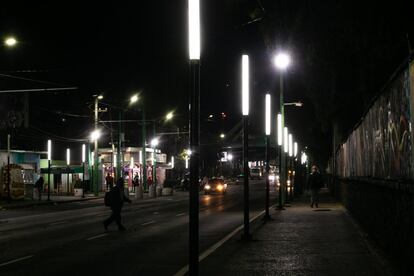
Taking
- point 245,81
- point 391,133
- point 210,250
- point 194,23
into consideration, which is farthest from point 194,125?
point 245,81

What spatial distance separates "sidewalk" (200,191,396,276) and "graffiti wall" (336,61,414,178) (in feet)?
5.58

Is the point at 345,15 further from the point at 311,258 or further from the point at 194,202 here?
the point at 194,202

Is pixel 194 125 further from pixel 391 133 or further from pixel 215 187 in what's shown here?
pixel 215 187

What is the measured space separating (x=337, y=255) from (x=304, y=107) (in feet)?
86.3

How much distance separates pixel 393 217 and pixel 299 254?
10.3 ft

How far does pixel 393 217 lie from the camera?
35.5ft

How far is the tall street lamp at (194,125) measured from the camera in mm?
7551

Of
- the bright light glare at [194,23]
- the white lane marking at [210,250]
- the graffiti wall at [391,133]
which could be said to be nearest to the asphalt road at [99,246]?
the white lane marking at [210,250]

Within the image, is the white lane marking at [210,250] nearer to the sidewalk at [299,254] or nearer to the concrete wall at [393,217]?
the sidewalk at [299,254]

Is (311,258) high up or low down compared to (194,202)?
down

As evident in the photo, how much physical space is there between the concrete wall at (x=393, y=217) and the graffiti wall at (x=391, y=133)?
10.5 inches

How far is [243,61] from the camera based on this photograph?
54.9 ft

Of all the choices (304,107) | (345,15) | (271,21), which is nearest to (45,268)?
(345,15)

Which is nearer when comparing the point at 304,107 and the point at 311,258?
the point at 311,258
